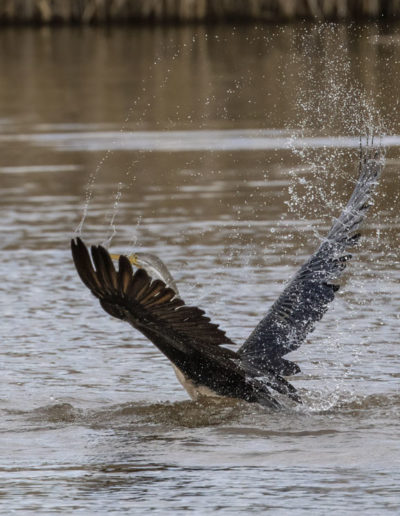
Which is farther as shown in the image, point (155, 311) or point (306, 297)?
point (306, 297)

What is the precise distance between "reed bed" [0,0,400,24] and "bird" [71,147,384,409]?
33410 mm

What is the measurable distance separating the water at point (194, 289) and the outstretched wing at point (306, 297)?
274 mm

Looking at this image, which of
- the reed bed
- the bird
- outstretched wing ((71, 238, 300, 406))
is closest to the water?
the bird

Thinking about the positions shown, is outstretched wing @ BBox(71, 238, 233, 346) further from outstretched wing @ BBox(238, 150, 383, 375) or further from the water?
outstretched wing @ BBox(238, 150, 383, 375)

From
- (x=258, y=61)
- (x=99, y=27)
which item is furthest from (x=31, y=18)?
(x=258, y=61)

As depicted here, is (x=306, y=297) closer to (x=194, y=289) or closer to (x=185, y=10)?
(x=194, y=289)

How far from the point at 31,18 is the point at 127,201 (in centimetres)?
3204

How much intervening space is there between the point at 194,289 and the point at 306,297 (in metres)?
2.65

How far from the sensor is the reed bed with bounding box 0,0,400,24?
41844 mm

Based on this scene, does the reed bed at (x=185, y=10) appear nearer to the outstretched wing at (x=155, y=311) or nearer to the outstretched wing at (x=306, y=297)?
the outstretched wing at (x=306, y=297)

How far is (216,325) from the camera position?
22.0 ft

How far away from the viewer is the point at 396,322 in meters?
9.59

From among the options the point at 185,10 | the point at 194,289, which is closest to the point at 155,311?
the point at 194,289

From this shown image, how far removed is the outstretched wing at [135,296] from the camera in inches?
252
